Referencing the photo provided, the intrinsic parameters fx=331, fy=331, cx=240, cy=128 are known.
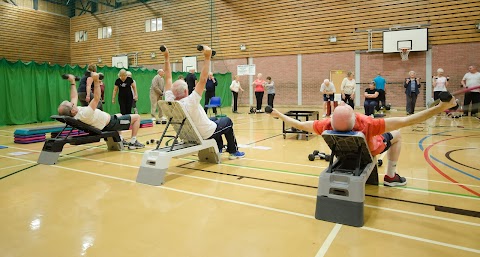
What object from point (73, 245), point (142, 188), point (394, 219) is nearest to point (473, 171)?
point (394, 219)

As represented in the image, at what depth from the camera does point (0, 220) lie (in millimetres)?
3070

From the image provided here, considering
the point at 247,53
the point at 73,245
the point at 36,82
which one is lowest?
the point at 73,245

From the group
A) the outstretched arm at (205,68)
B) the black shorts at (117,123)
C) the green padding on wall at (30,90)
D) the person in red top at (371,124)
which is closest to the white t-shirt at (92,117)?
the black shorts at (117,123)

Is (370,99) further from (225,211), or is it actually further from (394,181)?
(225,211)

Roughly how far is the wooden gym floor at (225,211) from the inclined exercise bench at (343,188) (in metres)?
0.11

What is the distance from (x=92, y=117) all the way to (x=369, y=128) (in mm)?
4620

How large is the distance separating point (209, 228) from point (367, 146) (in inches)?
65.3

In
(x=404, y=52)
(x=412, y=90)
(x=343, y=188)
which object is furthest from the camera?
(x=404, y=52)

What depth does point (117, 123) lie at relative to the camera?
6445 millimetres

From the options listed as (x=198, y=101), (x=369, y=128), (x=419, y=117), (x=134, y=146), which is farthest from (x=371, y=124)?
(x=134, y=146)

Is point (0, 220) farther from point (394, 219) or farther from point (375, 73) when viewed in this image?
point (375, 73)

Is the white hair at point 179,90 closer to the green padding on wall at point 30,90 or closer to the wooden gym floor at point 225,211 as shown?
the wooden gym floor at point 225,211

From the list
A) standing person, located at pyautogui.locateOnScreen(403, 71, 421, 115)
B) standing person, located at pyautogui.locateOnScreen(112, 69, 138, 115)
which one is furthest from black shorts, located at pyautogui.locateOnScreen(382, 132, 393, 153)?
standing person, located at pyautogui.locateOnScreen(403, 71, 421, 115)

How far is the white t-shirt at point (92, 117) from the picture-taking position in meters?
5.64
